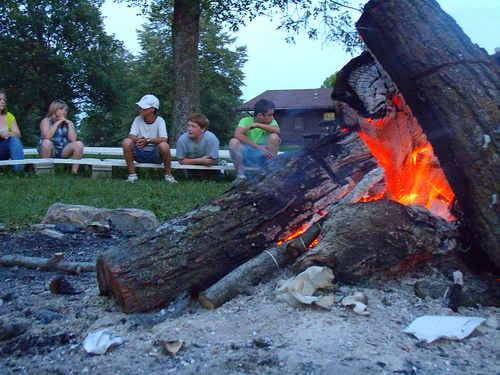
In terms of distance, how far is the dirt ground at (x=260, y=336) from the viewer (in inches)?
83.3

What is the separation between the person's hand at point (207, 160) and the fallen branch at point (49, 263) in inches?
189

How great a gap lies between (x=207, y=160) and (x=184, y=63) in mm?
3943

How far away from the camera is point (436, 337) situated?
2238 millimetres

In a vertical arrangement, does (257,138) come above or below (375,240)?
above

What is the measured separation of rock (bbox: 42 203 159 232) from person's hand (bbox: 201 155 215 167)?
3.50 meters

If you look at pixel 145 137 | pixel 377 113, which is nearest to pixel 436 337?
pixel 377 113

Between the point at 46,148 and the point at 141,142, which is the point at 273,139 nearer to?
the point at 141,142

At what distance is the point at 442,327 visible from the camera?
2.31 meters

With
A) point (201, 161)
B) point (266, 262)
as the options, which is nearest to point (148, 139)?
point (201, 161)

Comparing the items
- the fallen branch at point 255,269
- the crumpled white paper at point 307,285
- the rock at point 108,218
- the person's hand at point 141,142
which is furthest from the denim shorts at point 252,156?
the crumpled white paper at point 307,285

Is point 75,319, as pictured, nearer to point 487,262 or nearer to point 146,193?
point 487,262

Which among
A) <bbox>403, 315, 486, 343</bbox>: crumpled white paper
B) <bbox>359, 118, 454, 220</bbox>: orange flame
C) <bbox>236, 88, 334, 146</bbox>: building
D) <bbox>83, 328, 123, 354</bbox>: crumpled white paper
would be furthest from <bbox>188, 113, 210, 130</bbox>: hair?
<bbox>236, 88, 334, 146</bbox>: building

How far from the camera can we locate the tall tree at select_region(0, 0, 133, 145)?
2198 centimetres

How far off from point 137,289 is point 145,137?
607 centimetres
